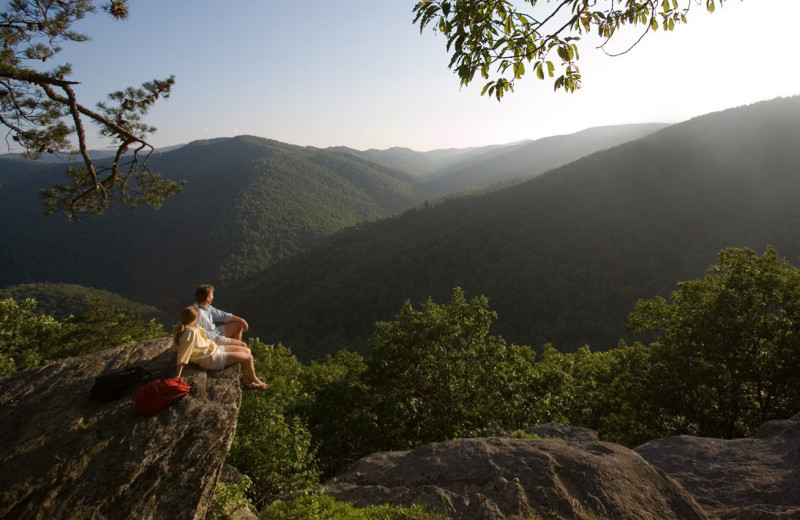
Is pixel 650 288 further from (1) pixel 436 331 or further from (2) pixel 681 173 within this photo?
(1) pixel 436 331

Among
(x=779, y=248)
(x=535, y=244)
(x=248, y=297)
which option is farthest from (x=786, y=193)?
(x=248, y=297)

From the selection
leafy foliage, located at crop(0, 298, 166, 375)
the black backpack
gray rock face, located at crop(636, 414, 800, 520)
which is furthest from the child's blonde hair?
leafy foliage, located at crop(0, 298, 166, 375)

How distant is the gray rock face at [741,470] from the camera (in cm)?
603

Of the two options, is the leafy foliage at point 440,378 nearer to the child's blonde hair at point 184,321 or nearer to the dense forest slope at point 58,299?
the child's blonde hair at point 184,321

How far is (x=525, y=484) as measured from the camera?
5.96 m

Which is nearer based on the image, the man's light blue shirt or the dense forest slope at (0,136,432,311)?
the man's light blue shirt

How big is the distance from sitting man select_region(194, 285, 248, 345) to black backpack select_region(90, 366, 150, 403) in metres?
1.39

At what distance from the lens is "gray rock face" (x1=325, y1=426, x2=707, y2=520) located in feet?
18.3

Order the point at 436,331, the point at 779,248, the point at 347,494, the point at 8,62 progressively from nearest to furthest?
the point at 8,62
the point at 347,494
the point at 436,331
the point at 779,248

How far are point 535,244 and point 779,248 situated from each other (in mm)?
41800

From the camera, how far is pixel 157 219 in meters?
190

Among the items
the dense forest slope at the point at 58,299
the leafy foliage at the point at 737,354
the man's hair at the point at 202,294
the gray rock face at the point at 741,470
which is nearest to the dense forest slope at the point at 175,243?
the dense forest slope at the point at 58,299

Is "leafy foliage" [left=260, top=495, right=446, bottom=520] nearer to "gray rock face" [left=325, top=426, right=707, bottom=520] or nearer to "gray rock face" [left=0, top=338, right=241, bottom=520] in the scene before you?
"gray rock face" [left=325, top=426, right=707, bottom=520]

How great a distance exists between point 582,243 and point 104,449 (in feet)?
309
